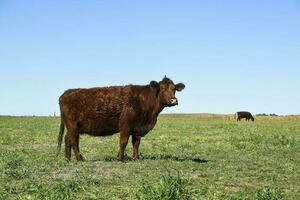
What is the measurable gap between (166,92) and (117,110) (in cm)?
156

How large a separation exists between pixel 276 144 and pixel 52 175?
1439 centimetres

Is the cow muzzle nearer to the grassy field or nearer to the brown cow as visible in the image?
the brown cow

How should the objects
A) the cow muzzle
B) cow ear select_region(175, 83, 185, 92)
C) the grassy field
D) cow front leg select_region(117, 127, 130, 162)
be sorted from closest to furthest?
1. the grassy field
2. cow front leg select_region(117, 127, 130, 162)
3. the cow muzzle
4. cow ear select_region(175, 83, 185, 92)

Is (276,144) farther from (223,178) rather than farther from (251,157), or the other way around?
(223,178)

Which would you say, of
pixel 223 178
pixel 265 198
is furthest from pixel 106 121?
pixel 265 198

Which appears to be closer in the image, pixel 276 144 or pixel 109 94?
pixel 109 94

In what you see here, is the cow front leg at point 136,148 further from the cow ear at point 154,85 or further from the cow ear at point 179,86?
the cow ear at point 179,86

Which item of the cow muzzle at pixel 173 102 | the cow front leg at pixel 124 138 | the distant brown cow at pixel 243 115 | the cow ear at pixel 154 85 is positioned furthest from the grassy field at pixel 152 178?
the distant brown cow at pixel 243 115

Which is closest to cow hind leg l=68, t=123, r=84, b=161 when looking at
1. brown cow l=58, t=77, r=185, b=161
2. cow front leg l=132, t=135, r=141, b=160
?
brown cow l=58, t=77, r=185, b=161

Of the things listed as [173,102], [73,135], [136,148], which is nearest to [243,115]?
[173,102]

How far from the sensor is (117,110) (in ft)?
53.9

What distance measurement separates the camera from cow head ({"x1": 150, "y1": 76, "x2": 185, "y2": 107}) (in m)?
16.5

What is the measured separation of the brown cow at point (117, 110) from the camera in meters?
16.4

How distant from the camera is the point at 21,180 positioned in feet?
38.7
